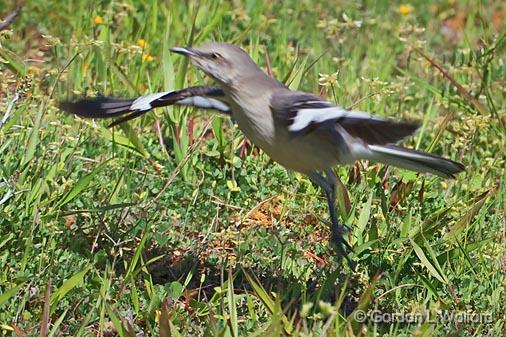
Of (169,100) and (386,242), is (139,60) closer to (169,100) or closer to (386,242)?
(169,100)

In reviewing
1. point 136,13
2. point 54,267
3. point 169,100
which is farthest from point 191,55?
point 136,13

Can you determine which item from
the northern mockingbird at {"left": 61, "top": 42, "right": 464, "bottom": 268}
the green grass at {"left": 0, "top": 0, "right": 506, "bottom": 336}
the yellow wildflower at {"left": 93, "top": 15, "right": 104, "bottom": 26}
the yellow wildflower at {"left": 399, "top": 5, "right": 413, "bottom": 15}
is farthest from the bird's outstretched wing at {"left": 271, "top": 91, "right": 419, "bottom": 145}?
the yellow wildflower at {"left": 399, "top": 5, "right": 413, "bottom": 15}

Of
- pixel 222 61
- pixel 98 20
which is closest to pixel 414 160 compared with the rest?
pixel 222 61

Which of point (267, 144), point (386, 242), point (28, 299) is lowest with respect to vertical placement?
point (28, 299)

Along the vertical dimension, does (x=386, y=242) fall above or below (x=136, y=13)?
below

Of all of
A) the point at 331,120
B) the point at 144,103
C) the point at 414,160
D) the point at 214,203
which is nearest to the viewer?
the point at 331,120

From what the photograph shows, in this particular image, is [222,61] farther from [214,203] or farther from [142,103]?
[214,203]

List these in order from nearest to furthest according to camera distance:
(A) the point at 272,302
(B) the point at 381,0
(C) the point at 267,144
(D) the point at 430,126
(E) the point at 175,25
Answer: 1. (A) the point at 272,302
2. (C) the point at 267,144
3. (D) the point at 430,126
4. (E) the point at 175,25
5. (B) the point at 381,0

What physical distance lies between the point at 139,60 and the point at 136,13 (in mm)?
745

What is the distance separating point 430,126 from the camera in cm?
691

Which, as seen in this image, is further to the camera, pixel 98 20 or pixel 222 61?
pixel 98 20

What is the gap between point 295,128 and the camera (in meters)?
4.66

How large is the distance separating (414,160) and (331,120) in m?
0.61

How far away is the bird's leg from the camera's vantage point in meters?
5.09
